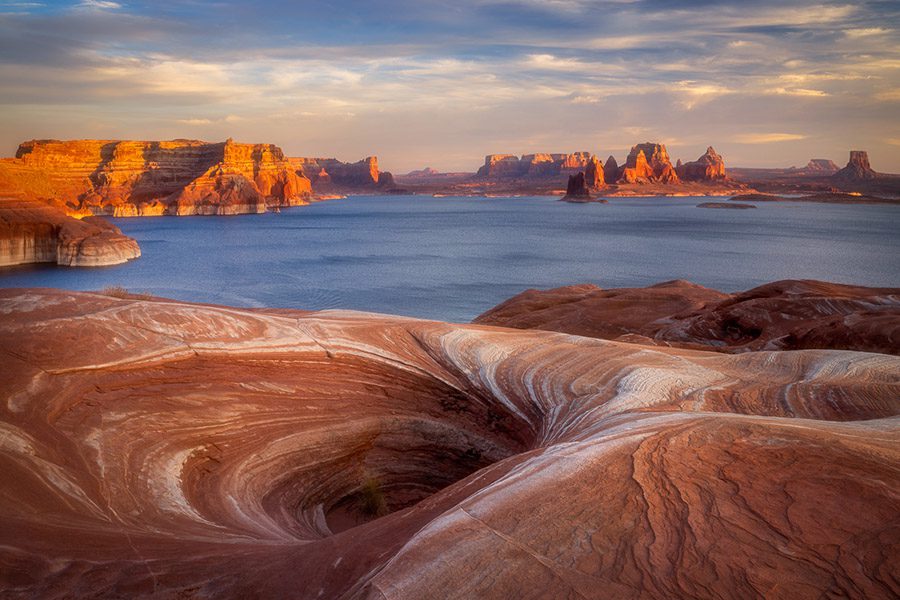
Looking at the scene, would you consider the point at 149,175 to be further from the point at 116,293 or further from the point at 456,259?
the point at 116,293

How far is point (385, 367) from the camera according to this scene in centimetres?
1098

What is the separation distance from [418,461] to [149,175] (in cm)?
18257

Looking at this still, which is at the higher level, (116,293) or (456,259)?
(116,293)

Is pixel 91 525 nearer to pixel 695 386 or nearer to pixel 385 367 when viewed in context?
pixel 385 367

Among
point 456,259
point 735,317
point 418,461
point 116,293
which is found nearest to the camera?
point 418,461

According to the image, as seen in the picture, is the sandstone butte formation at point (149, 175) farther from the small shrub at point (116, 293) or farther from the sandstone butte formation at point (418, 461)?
the sandstone butte formation at point (418, 461)

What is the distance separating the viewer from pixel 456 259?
76250 millimetres

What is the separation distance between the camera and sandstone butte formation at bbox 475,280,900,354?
16.8 metres

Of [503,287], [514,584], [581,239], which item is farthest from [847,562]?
[581,239]

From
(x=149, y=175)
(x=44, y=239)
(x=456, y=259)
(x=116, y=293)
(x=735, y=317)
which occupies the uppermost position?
(x=149, y=175)

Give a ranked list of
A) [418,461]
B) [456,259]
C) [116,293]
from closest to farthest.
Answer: [418,461], [116,293], [456,259]

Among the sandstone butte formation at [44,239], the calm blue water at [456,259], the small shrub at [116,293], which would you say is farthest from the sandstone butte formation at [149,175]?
the small shrub at [116,293]

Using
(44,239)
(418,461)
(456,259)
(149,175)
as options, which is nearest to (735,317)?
(418,461)

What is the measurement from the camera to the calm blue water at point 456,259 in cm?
5566
